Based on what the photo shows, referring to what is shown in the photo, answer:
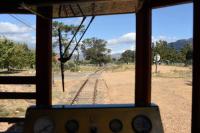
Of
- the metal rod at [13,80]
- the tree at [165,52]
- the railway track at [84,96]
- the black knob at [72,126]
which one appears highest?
the tree at [165,52]

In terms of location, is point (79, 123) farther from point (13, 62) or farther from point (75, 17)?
point (13, 62)

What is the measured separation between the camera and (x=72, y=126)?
9.61 ft

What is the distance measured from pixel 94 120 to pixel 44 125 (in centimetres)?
34

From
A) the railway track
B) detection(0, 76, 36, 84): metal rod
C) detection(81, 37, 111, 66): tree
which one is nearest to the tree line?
detection(81, 37, 111, 66): tree

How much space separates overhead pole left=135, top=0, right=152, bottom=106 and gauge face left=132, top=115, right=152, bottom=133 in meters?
2.06

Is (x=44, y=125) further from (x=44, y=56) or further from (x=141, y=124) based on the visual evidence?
(x=44, y=56)

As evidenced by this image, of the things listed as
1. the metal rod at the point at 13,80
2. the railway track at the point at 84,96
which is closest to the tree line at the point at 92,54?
the railway track at the point at 84,96

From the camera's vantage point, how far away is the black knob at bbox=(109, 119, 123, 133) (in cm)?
293

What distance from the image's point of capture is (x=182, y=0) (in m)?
4.26

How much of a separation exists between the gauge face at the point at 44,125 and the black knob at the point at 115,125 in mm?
395

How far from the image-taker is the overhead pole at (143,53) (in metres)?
5.02
